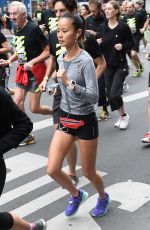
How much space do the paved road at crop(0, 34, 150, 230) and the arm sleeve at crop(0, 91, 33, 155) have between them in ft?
4.17

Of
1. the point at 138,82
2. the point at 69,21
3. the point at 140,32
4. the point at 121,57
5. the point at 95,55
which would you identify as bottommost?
the point at 138,82

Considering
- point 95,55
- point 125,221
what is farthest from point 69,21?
point 125,221

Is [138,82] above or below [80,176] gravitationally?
below

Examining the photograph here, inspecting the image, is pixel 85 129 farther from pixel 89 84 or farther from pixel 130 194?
pixel 130 194

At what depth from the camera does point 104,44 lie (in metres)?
6.78

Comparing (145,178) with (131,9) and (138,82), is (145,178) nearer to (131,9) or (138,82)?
(138,82)

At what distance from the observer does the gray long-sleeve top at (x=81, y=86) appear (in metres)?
3.45

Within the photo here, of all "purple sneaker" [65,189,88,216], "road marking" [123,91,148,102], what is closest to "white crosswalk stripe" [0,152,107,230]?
"purple sneaker" [65,189,88,216]

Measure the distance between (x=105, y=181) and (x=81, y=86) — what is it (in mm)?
1571

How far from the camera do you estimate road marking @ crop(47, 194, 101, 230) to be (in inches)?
146

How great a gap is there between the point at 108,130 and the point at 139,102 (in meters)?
1.95

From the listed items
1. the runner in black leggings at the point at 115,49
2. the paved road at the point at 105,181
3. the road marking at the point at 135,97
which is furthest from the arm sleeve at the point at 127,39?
the road marking at the point at 135,97

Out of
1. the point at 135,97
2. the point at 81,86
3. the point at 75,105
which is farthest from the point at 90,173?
the point at 135,97

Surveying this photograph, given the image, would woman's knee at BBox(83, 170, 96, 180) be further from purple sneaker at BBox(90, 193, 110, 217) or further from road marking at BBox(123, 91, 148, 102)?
road marking at BBox(123, 91, 148, 102)
